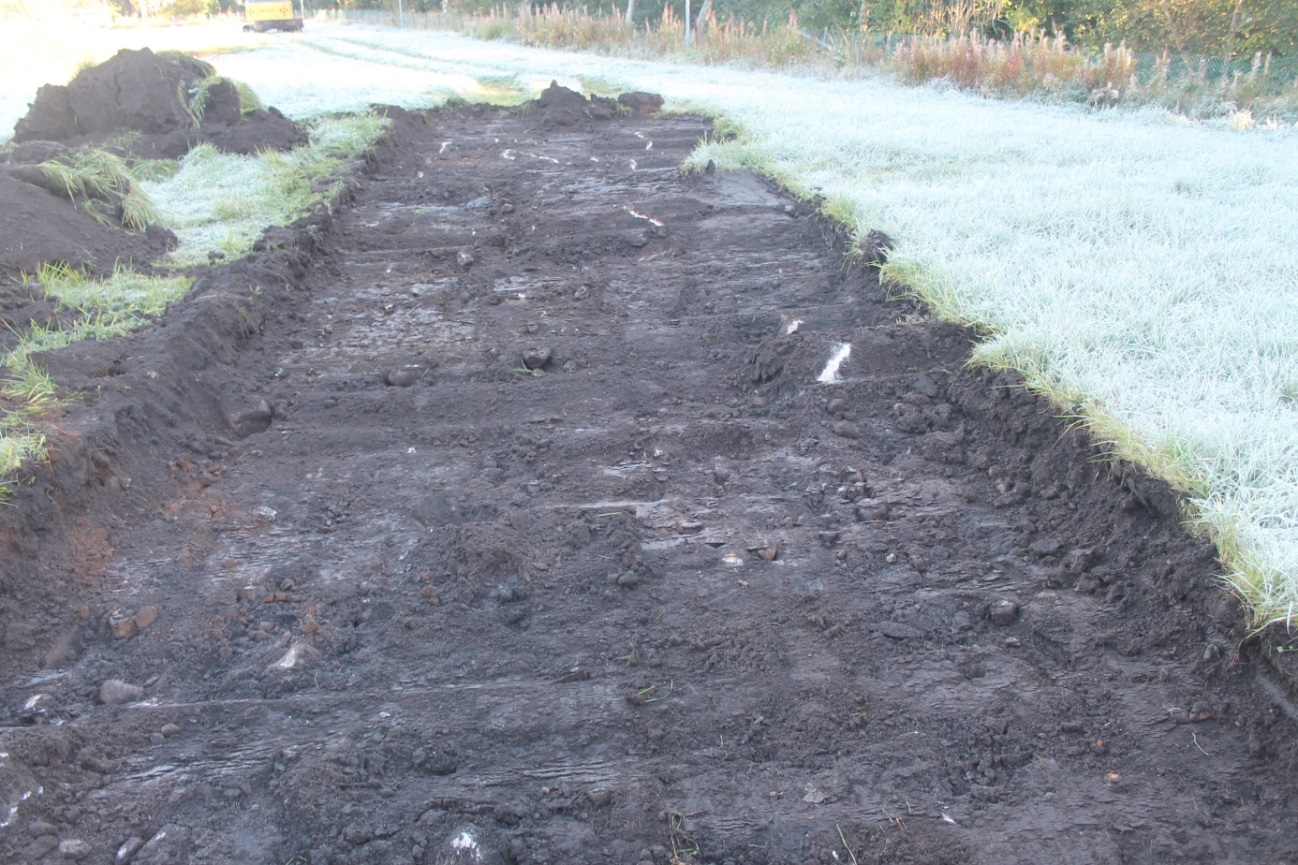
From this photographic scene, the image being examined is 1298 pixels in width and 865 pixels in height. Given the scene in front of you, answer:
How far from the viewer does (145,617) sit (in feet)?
9.30

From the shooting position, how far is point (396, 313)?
5.41m

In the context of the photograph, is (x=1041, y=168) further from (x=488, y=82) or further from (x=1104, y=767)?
(x=488, y=82)

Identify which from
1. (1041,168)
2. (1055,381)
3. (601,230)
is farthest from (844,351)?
(1041,168)

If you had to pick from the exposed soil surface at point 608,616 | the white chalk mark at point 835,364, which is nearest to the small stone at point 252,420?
the exposed soil surface at point 608,616

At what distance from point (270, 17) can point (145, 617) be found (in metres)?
46.8

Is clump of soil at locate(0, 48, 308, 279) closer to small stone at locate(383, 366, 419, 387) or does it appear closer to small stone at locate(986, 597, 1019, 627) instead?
small stone at locate(383, 366, 419, 387)

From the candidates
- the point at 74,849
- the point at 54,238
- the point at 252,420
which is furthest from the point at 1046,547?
the point at 54,238

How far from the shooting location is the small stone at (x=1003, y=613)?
8.90 feet

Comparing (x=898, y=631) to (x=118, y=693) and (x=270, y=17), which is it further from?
(x=270, y=17)

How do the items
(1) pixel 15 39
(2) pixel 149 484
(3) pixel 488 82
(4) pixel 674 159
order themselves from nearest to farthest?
(2) pixel 149 484, (4) pixel 674 159, (3) pixel 488 82, (1) pixel 15 39

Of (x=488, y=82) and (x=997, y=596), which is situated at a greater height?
(x=488, y=82)

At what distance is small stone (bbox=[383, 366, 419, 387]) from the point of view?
4.48 m

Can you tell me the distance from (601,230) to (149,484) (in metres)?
4.05

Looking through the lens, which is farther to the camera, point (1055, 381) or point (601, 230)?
point (601, 230)
